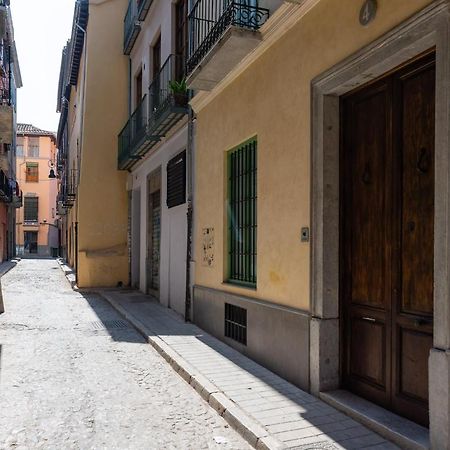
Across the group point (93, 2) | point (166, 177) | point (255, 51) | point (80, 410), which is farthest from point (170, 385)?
point (93, 2)

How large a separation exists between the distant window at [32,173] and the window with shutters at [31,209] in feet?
6.92

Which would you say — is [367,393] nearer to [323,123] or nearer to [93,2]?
[323,123]

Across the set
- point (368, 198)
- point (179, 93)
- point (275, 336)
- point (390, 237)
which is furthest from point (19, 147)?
point (390, 237)

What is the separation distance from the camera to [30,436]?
4.10 metres

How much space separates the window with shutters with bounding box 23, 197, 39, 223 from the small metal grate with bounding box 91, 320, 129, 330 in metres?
46.9

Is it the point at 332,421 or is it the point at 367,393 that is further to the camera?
the point at 367,393

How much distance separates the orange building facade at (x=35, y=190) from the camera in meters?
53.0

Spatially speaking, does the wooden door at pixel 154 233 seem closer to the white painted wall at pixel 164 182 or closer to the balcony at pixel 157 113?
the white painted wall at pixel 164 182

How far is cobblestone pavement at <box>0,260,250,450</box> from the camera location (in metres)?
4.08

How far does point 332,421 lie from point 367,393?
55 cm

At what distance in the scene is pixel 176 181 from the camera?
10.8m

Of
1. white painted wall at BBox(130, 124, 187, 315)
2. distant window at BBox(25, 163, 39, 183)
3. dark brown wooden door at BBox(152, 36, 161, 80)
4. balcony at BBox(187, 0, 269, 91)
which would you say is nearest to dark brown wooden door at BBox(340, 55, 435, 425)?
balcony at BBox(187, 0, 269, 91)

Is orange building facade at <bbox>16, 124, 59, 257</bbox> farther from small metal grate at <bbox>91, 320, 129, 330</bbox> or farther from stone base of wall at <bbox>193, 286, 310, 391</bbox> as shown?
stone base of wall at <bbox>193, 286, 310, 391</bbox>

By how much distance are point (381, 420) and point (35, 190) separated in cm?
5455
